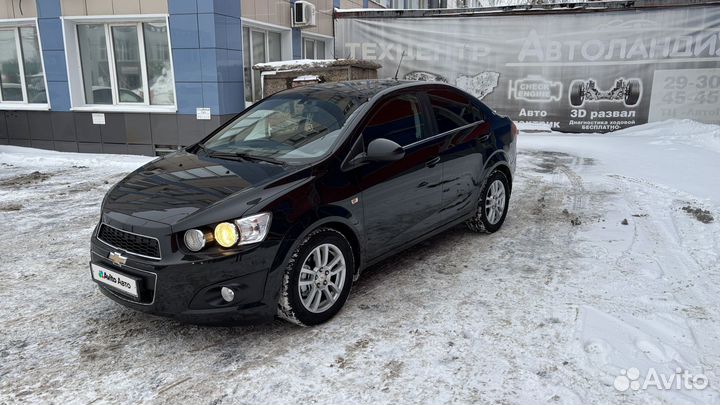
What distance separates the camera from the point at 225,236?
9.77ft

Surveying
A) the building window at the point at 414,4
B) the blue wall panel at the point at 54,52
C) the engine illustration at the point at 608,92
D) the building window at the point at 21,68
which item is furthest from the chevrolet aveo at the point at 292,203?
the building window at the point at 414,4

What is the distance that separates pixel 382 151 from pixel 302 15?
927 cm

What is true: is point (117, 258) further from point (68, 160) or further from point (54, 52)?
point (54, 52)

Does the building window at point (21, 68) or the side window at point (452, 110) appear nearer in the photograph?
the side window at point (452, 110)

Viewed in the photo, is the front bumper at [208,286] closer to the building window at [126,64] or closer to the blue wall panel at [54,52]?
the building window at [126,64]

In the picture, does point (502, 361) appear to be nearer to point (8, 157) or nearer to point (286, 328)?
point (286, 328)

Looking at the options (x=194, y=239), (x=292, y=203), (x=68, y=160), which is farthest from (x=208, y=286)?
(x=68, y=160)

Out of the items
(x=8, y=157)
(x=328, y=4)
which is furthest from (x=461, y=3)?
(x=8, y=157)

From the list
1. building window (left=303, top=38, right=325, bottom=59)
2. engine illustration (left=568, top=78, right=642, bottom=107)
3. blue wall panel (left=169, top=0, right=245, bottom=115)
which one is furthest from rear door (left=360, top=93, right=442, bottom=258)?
engine illustration (left=568, top=78, right=642, bottom=107)

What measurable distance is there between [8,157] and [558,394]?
10998mm

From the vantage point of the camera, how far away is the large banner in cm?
1260

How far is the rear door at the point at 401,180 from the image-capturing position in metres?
3.77

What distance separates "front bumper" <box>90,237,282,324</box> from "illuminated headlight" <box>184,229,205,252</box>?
0.09m

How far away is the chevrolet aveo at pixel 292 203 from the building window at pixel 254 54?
21.9 feet
